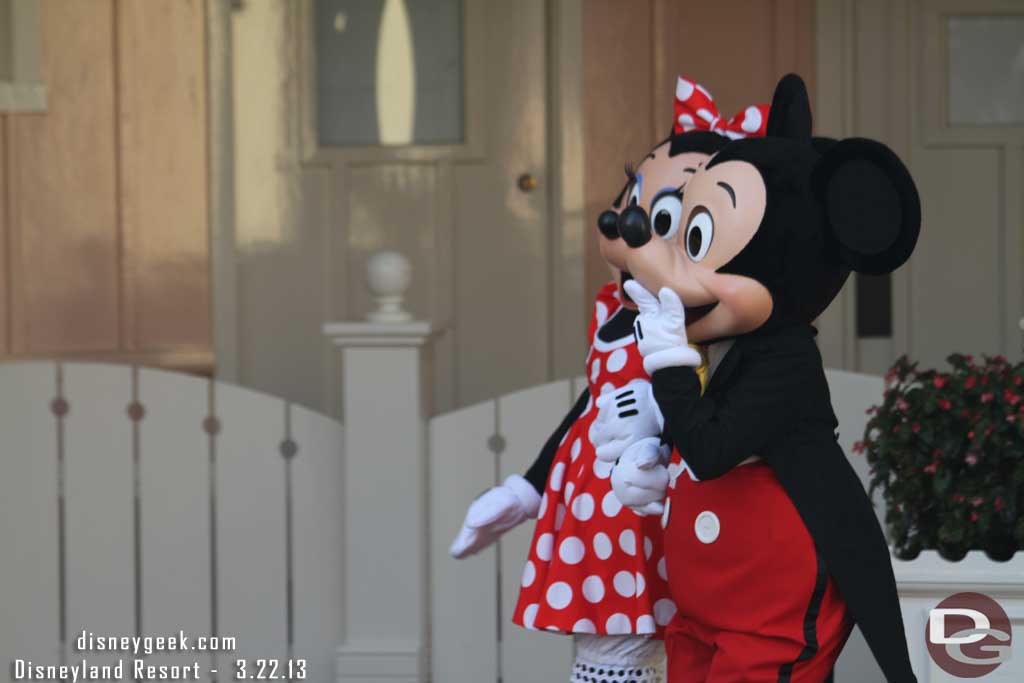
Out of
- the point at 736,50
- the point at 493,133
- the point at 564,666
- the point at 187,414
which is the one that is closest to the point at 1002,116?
the point at 736,50

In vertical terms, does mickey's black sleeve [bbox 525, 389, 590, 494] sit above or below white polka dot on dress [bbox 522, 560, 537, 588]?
above

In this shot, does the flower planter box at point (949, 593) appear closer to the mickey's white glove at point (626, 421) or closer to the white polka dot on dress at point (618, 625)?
the white polka dot on dress at point (618, 625)

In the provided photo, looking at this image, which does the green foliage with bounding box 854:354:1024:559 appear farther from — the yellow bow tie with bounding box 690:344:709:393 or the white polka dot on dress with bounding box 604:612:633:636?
the yellow bow tie with bounding box 690:344:709:393

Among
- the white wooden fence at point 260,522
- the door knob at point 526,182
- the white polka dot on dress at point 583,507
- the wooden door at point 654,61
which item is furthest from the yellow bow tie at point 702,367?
the door knob at point 526,182

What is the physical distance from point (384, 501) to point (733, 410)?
1.74m

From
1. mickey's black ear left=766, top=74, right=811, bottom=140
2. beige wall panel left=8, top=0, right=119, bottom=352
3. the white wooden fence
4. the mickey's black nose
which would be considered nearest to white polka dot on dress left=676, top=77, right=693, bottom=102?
mickey's black ear left=766, top=74, right=811, bottom=140

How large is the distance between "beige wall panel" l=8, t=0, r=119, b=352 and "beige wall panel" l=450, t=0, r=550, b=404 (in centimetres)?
125

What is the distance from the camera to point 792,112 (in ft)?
7.76

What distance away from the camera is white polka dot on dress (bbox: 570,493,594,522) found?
8.65ft

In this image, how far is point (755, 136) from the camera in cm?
246

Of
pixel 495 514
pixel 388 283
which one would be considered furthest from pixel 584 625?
pixel 388 283

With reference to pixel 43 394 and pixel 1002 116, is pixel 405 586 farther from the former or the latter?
pixel 1002 116

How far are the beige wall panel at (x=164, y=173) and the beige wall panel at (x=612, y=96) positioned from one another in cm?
137

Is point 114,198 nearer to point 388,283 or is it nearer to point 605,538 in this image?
point 388,283
